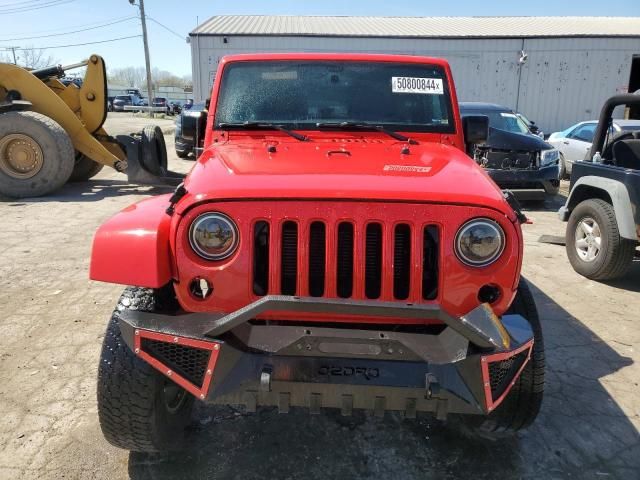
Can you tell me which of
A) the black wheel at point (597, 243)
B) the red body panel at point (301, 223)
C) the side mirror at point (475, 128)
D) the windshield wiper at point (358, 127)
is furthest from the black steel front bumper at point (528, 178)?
the red body panel at point (301, 223)

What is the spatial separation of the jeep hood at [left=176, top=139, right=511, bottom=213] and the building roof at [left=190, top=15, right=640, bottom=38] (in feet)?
63.3

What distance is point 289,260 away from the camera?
223 cm

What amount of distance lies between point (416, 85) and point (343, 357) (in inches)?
83.6

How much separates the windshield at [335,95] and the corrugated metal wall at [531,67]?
1827cm

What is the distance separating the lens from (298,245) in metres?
2.13

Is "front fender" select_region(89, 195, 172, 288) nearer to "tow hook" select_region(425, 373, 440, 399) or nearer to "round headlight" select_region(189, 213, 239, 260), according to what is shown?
"round headlight" select_region(189, 213, 239, 260)

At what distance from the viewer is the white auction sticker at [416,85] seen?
11.4 ft

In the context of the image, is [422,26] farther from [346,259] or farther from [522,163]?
[346,259]

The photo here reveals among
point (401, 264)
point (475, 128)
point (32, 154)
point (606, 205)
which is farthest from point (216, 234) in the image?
point (32, 154)

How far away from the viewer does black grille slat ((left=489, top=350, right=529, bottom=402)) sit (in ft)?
7.09

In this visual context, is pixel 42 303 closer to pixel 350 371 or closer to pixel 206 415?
pixel 206 415

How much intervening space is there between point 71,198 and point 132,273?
25.5 ft

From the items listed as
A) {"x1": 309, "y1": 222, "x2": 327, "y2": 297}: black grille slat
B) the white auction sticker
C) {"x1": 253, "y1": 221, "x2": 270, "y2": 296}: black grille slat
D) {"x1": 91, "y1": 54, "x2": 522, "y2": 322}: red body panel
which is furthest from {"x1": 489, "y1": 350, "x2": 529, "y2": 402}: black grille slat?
the white auction sticker

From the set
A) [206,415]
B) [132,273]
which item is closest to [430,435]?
[206,415]
